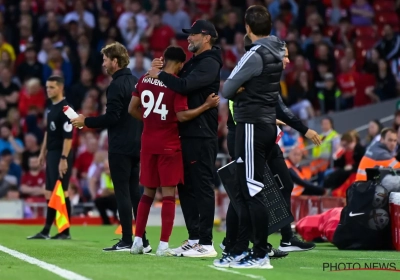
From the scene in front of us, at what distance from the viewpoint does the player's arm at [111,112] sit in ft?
35.2

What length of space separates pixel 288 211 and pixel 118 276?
261 cm

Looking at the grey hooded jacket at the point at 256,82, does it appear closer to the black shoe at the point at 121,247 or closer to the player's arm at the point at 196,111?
the player's arm at the point at 196,111

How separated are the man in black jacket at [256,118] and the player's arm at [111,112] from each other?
225 centimetres

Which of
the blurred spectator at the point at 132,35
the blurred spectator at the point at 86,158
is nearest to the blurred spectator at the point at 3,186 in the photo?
the blurred spectator at the point at 86,158

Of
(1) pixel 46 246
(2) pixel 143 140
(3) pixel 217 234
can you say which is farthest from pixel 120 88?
(3) pixel 217 234

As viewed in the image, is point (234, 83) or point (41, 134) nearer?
point (234, 83)

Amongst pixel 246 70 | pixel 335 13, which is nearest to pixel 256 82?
pixel 246 70

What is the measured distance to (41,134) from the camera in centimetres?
2198

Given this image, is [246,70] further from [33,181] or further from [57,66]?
[57,66]

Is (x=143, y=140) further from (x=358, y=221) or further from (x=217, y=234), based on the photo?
(x=217, y=234)

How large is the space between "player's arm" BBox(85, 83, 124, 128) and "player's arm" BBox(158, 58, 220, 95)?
108cm

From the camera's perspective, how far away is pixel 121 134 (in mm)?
11016

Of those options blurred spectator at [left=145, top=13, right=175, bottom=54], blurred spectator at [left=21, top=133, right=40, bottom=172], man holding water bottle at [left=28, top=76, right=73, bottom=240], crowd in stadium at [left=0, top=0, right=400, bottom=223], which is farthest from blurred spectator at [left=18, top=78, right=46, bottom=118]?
man holding water bottle at [left=28, top=76, right=73, bottom=240]

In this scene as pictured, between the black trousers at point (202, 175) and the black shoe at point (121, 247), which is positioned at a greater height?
the black trousers at point (202, 175)
